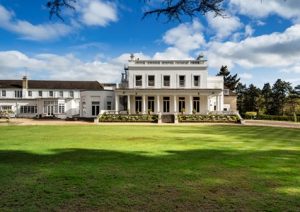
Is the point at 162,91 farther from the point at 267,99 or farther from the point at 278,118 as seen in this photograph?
the point at 267,99

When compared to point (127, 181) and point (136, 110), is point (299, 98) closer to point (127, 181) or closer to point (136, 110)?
point (136, 110)

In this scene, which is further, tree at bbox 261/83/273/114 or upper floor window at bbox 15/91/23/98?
tree at bbox 261/83/273/114

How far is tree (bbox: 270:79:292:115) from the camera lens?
7031 centimetres

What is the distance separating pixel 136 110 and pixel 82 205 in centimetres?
3802

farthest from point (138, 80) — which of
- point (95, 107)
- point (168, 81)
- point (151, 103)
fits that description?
point (95, 107)

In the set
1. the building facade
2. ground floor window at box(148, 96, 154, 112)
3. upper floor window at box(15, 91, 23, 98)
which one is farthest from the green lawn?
upper floor window at box(15, 91, 23, 98)

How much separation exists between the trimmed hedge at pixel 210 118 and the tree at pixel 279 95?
36.7 metres

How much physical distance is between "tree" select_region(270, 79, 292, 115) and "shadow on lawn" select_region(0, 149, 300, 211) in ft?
216

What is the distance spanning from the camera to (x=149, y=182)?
6141 mm

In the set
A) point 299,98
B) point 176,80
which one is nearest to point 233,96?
point 176,80

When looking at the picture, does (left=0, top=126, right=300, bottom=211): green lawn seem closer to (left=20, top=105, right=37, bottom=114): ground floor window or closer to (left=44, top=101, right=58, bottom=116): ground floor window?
(left=44, top=101, right=58, bottom=116): ground floor window

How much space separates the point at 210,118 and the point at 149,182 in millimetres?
31565

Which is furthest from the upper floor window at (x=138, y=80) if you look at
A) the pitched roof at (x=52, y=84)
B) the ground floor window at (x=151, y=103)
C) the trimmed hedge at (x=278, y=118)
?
the pitched roof at (x=52, y=84)

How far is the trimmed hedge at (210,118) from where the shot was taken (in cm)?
3634
